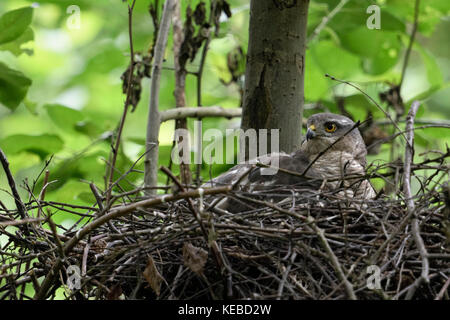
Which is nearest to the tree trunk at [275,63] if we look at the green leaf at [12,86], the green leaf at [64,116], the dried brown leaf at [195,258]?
the dried brown leaf at [195,258]

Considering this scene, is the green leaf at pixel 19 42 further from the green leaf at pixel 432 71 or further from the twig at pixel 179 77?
the green leaf at pixel 432 71

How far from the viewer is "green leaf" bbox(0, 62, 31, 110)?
13.5 feet

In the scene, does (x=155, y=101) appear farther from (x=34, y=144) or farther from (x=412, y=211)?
(x=412, y=211)

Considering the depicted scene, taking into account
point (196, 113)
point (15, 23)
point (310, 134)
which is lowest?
point (310, 134)

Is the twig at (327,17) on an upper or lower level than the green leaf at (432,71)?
upper

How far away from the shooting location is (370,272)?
2359 mm

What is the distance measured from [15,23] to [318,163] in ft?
7.58

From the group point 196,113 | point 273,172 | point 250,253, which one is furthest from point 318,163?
point 250,253

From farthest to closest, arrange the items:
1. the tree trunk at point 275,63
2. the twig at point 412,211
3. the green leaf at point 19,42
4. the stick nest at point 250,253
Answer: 1. the green leaf at point 19,42
2. the tree trunk at point 275,63
3. the stick nest at point 250,253
4. the twig at point 412,211

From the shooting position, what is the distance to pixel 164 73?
605cm

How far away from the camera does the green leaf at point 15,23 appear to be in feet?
13.3

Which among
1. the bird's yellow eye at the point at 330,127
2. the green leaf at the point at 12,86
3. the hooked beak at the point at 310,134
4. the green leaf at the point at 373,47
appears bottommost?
the hooked beak at the point at 310,134

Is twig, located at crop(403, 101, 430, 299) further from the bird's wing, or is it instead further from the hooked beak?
the hooked beak

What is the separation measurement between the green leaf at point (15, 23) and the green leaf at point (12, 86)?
210 mm
